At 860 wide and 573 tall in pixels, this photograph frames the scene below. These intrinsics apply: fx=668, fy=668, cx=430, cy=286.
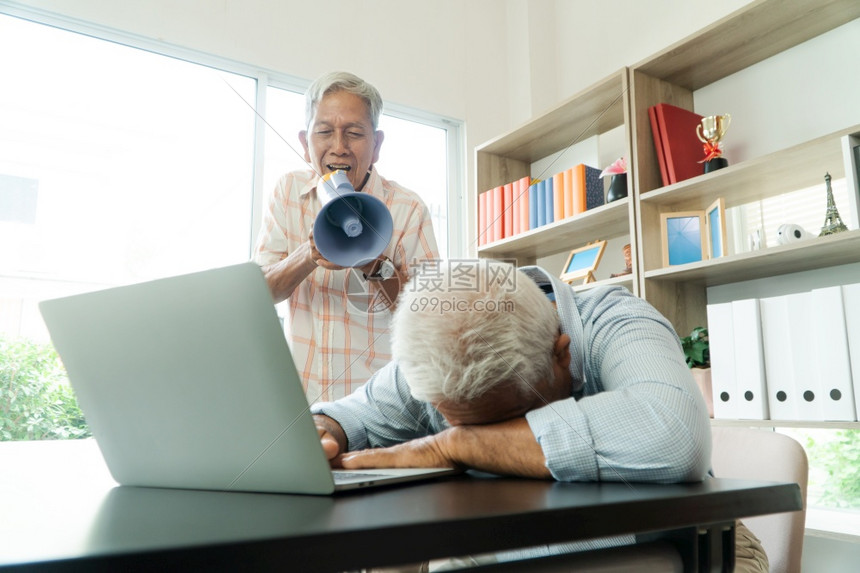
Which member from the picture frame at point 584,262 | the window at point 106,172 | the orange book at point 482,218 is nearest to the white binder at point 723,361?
the picture frame at point 584,262

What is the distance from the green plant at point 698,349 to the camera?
2.18 m

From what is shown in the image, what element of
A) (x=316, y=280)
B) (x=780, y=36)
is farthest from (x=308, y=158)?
(x=780, y=36)

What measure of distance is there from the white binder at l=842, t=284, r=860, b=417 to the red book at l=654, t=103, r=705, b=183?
30.6 inches

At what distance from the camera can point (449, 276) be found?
2.54ft

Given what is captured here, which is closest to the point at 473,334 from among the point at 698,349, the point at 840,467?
the point at 698,349

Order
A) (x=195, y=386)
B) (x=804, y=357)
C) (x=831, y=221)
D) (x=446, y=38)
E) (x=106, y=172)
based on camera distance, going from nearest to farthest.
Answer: (x=195, y=386) < (x=804, y=357) < (x=831, y=221) < (x=106, y=172) < (x=446, y=38)

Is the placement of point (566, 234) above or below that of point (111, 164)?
below

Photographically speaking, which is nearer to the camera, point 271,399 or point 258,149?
point 271,399

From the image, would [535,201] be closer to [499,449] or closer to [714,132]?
[714,132]

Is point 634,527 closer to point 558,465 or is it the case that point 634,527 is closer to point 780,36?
point 558,465

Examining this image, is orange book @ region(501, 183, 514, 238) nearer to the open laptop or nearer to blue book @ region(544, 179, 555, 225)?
blue book @ region(544, 179, 555, 225)

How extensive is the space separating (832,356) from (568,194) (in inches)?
50.6

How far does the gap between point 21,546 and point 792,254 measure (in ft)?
6.91

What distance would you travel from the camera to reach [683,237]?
2.39 m
